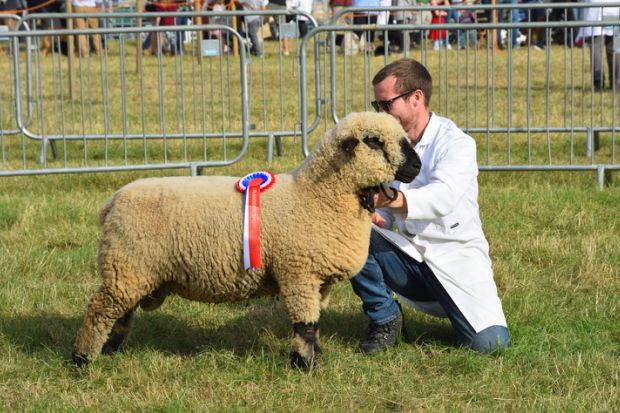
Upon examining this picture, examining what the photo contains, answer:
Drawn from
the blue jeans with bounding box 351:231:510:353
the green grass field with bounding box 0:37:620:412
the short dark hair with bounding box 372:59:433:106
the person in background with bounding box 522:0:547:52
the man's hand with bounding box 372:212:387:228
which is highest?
the person in background with bounding box 522:0:547:52

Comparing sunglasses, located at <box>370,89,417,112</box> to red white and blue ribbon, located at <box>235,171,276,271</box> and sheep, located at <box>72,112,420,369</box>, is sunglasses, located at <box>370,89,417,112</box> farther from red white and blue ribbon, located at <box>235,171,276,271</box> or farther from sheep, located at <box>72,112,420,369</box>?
red white and blue ribbon, located at <box>235,171,276,271</box>

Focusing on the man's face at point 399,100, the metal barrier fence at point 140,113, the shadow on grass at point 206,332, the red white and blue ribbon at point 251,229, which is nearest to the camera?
the red white and blue ribbon at point 251,229

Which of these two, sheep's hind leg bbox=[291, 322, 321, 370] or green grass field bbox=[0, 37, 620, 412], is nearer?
green grass field bbox=[0, 37, 620, 412]

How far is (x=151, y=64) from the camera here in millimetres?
19484

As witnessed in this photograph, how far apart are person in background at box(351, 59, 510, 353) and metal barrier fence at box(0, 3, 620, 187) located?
345 cm

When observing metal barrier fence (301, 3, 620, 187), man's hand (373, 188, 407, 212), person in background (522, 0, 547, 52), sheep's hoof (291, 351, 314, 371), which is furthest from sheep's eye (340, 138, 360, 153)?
person in background (522, 0, 547, 52)

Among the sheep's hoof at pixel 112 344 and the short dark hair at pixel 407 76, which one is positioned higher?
the short dark hair at pixel 407 76

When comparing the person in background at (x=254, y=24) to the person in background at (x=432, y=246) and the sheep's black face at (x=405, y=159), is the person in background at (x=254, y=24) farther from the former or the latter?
the sheep's black face at (x=405, y=159)

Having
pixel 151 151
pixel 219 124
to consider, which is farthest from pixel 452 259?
pixel 219 124

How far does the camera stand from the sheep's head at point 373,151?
14.0 feet

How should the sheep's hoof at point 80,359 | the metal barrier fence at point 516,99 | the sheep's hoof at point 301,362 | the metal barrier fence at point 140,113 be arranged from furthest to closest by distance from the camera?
the metal barrier fence at point 140,113 < the metal barrier fence at point 516,99 < the sheep's hoof at point 80,359 < the sheep's hoof at point 301,362

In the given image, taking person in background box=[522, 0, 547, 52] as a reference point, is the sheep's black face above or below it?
below

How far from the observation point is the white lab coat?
478cm

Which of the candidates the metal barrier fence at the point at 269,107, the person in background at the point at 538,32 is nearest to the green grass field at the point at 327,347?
the metal barrier fence at the point at 269,107
